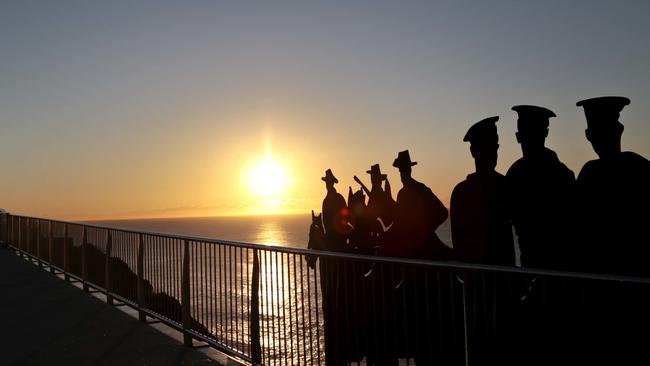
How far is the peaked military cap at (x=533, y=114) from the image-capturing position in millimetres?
4043

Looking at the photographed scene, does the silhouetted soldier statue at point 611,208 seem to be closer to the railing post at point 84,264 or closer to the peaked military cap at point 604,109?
the peaked military cap at point 604,109

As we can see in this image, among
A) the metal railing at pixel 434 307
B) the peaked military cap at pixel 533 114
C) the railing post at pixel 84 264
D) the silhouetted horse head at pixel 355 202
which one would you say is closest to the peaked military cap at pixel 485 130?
the peaked military cap at pixel 533 114

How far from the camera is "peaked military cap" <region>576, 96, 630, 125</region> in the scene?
3.68 m

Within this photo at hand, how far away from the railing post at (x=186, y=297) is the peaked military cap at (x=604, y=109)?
495 cm

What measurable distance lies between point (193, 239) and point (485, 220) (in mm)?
3832

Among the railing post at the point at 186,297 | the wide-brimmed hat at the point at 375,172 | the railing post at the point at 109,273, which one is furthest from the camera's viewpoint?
the railing post at the point at 109,273

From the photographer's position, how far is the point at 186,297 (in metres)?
6.95

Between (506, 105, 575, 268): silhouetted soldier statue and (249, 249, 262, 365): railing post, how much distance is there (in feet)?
8.94

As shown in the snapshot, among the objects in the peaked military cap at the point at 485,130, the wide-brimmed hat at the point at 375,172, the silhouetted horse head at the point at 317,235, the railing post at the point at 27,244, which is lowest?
the railing post at the point at 27,244

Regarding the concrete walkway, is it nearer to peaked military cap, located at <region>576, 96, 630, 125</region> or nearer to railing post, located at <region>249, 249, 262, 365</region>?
railing post, located at <region>249, 249, 262, 365</region>

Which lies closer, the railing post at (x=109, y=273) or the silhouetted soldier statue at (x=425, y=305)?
the silhouetted soldier statue at (x=425, y=305)

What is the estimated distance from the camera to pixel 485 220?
14.6 ft

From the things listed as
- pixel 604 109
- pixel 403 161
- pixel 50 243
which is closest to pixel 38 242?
pixel 50 243

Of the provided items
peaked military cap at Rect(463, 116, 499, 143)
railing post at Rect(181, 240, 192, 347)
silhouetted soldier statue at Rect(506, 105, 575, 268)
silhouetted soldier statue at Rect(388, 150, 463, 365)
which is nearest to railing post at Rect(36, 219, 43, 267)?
railing post at Rect(181, 240, 192, 347)
